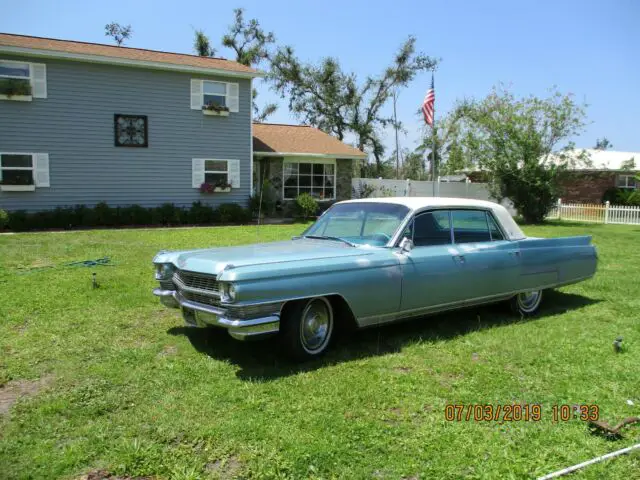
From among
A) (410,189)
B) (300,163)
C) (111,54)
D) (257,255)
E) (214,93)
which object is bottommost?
(257,255)

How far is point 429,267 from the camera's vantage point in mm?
5188

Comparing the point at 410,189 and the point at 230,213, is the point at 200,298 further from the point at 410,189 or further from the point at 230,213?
the point at 410,189

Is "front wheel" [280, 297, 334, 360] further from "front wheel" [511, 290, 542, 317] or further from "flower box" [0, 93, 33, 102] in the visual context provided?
"flower box" [0, 93, 33, 102]

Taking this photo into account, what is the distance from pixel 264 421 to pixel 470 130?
23.3 metres

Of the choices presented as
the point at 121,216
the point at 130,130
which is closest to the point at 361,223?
the point at 121,216

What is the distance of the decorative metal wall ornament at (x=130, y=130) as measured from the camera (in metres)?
18.2

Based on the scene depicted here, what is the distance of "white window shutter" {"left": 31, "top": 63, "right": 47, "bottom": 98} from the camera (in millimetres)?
16844

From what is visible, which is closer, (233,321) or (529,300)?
(233,321)

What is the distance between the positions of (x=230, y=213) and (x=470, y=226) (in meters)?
14.3

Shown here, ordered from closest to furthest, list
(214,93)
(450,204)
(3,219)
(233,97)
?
(450,204) < (3,219) < (214,93) < (233,97)

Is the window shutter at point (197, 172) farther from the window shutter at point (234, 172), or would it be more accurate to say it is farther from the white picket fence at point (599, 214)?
the white picket fence at point (599, 214)

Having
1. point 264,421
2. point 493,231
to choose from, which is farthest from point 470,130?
point 264,421

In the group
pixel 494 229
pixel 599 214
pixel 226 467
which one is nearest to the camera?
pixel 226 467

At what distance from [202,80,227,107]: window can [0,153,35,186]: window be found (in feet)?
20.4
